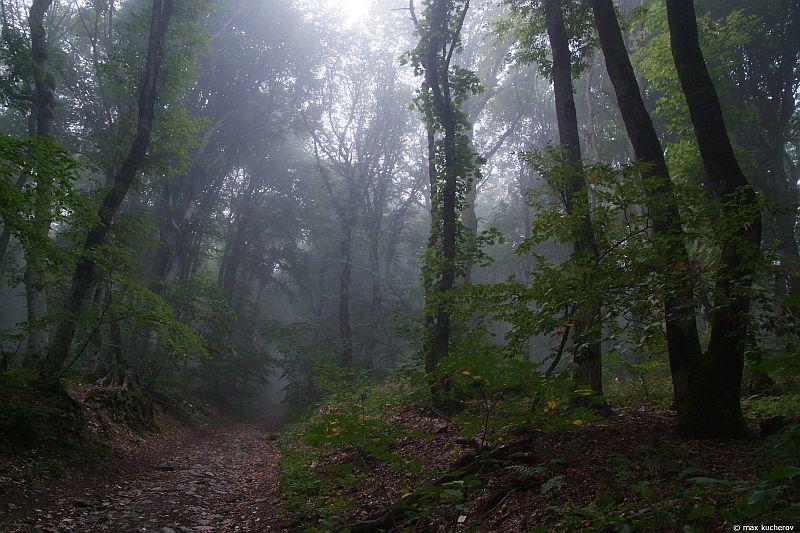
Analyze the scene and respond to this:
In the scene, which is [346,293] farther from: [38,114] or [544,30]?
[544,30]

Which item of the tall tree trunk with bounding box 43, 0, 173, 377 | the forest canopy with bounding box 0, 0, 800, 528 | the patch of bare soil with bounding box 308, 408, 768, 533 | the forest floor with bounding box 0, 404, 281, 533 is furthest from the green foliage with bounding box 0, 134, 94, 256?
the patch of bare soil with bounding box 308, 408, 768, 533

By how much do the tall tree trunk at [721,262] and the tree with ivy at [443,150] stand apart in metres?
4.66

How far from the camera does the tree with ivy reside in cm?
972

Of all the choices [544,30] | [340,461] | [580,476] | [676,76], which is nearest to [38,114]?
[340,461]

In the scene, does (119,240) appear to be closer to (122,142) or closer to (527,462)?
(122,142)

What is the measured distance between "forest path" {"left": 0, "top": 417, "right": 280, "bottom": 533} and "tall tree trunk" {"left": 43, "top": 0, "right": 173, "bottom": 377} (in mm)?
2666

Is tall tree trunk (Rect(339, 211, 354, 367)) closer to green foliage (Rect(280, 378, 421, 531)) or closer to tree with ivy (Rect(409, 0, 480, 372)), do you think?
green foliage (Rect(280, 378, 421, 531))

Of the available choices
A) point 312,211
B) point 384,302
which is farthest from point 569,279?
point 312,211

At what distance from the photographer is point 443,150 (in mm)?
9984

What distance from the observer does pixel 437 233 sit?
1023 centimetres

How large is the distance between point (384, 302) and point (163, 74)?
1785 centimetres

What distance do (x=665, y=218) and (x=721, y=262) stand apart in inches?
26.1

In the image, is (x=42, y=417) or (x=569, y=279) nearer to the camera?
(x=569, y=279)

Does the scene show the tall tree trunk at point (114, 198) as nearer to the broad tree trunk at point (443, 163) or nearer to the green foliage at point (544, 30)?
the broad tree trunk at point (443, 163)
